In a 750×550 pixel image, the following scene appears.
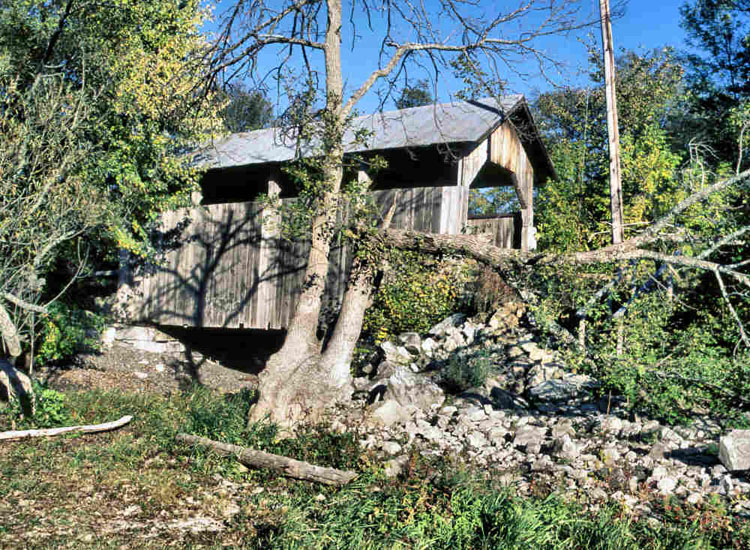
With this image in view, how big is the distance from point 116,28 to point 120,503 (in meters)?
10.1

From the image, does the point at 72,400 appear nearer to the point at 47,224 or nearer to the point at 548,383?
the point at 47,224

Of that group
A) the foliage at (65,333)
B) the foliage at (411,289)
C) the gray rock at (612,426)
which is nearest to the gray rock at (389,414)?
the foliage at (411,289)

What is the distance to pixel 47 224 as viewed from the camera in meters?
10.3

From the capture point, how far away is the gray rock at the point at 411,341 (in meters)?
12.5

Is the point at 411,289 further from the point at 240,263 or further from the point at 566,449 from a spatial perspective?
the point at 240,263

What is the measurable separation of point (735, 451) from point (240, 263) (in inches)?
385

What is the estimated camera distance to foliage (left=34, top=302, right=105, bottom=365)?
482 inches

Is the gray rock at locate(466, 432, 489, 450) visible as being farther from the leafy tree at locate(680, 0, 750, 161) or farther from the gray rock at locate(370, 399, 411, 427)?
the leafy tree at locate(680, 0, 750, 161)

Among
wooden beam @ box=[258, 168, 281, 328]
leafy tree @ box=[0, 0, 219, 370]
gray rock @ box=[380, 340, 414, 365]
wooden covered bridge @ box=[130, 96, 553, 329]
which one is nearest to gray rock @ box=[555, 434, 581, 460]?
gray rock @ box=[380, 340, 414, 365]

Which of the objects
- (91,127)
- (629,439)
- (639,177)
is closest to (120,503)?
(629,439)

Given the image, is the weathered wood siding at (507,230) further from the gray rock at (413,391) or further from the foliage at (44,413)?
the foliage at (44,413)

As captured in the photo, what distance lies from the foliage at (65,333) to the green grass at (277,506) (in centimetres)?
418

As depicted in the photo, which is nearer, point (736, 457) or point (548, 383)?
point (736, 457)

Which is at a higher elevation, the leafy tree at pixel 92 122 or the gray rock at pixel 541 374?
the leafy tree at pixel 92 122
